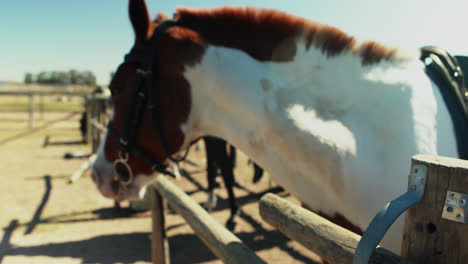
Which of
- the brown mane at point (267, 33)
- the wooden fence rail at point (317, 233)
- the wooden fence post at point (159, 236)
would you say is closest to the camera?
the wooden fence rail at point (317, 233)

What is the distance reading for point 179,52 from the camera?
139 centimetres

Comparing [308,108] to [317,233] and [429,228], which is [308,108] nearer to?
[317,233]

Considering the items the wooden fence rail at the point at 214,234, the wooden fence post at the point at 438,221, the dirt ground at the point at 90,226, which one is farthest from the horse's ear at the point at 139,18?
the dirt ground at the point at 90,226

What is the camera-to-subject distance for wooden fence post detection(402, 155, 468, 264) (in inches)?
20.5

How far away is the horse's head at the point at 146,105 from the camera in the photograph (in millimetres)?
1416

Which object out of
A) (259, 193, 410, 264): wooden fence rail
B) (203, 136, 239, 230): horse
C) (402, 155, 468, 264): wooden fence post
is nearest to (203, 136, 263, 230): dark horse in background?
(203, 136, 239, 230): horse

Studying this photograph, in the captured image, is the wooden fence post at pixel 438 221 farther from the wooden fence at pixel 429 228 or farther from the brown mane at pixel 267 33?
the brown mane at pixel 267 33

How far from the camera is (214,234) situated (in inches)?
55.9

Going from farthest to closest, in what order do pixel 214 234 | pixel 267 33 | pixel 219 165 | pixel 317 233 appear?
pixel 219 165, pixel 214 234, pixel 267 33, pixel 317 233

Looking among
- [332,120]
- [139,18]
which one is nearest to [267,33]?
[332,120]

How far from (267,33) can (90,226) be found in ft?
12.3

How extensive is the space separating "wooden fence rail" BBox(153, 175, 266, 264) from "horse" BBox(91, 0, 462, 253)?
13.0 inches

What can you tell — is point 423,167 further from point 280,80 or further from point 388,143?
point 280,80

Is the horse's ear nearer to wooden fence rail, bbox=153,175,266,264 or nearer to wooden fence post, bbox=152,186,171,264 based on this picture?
wooden fence rail, bbox=153,175,266,264
